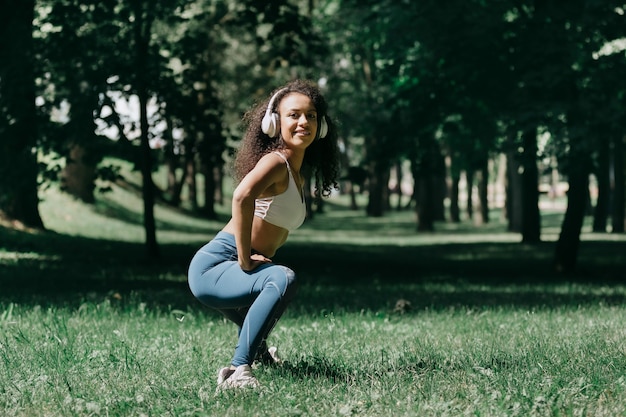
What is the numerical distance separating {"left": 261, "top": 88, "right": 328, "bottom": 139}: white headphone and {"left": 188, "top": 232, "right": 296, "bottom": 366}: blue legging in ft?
2.13

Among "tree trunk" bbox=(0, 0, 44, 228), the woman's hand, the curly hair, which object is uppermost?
"tree trunk" bbox=(0, 0, 44, 228)

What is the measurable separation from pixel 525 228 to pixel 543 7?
43.0ft

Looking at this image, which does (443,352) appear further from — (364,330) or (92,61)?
(92,61)

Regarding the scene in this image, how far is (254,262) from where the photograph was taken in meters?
5.36

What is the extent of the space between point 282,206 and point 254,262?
0.36m

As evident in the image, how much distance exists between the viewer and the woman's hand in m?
5.34

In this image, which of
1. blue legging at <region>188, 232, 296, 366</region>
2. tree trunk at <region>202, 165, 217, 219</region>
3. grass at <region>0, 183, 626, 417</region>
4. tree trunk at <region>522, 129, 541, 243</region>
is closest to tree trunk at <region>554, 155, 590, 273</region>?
grass at <region>0, 183, 626, 417</region>

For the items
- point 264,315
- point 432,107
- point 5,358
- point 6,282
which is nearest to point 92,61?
point 6,282

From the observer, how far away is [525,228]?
90.4 ft

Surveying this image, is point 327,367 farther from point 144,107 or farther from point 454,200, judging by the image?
point 454,200

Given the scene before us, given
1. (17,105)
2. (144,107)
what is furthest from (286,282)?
(144,107)

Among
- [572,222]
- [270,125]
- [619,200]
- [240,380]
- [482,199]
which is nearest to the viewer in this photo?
[240,380]

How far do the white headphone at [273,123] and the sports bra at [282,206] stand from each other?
0.63 ft

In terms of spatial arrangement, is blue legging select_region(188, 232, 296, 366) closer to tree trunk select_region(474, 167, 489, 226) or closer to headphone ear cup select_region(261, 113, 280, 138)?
headphone ear cup select_region(261, 113, 280, 138)
